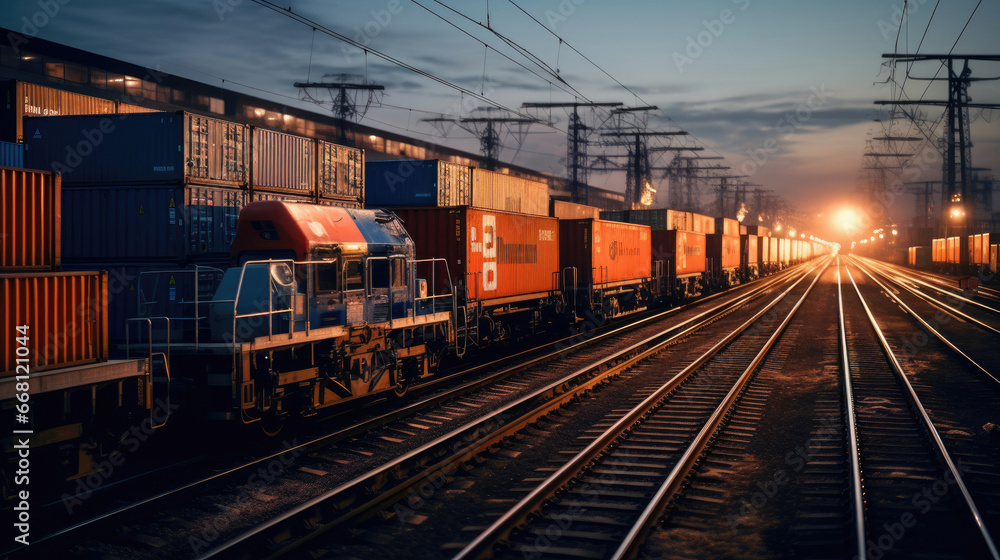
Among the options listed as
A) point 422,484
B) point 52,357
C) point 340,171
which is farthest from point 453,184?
point 52,357

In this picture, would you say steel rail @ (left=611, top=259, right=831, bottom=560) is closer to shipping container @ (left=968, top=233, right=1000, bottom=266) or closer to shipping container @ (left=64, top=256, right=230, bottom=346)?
shipping container @ (left=64, top=256, right=230, bottom=346)

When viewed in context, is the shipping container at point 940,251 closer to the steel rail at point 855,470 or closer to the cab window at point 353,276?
the steel rail at point 855,470

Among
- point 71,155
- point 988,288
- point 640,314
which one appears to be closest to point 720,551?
point 71,155

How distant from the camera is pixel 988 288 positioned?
4656cm

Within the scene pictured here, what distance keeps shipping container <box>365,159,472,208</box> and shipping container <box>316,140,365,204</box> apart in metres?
3.05

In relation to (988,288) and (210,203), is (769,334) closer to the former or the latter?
(210,203)

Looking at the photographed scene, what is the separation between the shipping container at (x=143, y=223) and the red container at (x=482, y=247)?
18.2 feet

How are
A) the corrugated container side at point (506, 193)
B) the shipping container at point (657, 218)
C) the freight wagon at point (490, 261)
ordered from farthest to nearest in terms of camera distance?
the shipping container at point (657, 218) → the corrugated container side at point (506, 193) → the freight wagon at point (490, 261)

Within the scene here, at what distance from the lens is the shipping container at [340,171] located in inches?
580

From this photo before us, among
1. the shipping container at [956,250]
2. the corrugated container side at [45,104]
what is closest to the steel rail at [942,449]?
the corrugated container side at [45,104]

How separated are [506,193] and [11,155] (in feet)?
48.6

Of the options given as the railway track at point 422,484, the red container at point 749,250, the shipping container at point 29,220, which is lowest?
the railway track at point 422,484

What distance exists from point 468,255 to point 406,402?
453cm

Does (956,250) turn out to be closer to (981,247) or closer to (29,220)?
(981,247)
